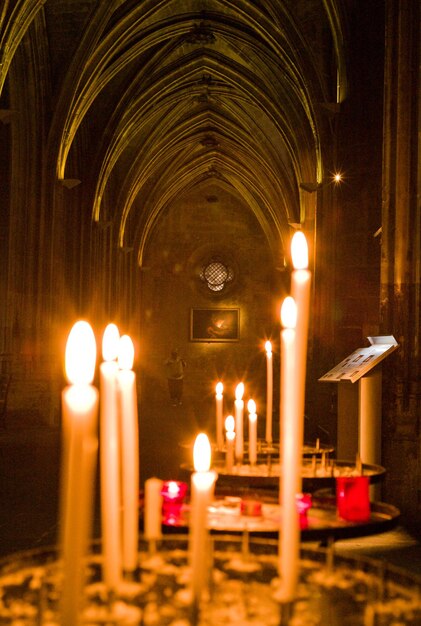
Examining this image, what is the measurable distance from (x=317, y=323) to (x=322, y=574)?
1084 centimetres

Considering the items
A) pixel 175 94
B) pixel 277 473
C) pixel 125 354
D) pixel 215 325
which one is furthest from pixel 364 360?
pixel 215 325

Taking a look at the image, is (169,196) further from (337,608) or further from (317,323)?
(337,608)

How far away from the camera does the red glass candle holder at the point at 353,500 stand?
243 cm

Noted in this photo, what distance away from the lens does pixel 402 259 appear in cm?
559

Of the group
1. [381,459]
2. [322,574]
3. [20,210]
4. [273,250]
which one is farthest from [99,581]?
[273,250]

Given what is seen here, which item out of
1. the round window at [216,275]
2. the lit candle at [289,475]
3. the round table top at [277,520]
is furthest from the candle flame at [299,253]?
the round window at [216,275]

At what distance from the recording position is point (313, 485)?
3.03m

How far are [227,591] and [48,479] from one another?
20.1ft

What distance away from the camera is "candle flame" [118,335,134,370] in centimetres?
160

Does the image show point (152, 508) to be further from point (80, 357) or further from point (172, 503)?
point (172, 503)

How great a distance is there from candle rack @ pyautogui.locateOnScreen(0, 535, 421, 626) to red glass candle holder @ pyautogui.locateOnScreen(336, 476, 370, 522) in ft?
2.31

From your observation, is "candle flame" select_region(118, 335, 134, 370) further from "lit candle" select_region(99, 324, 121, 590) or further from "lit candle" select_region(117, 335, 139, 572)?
"lit candle" select_region(99, 324, 121, 590)

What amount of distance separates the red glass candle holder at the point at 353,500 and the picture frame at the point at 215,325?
79.1 feet

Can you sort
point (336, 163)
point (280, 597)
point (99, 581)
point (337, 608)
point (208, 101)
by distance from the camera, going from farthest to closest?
point (208, 101), point (336, 163), point (99, 581), point (337, 608), point (280, 597)
